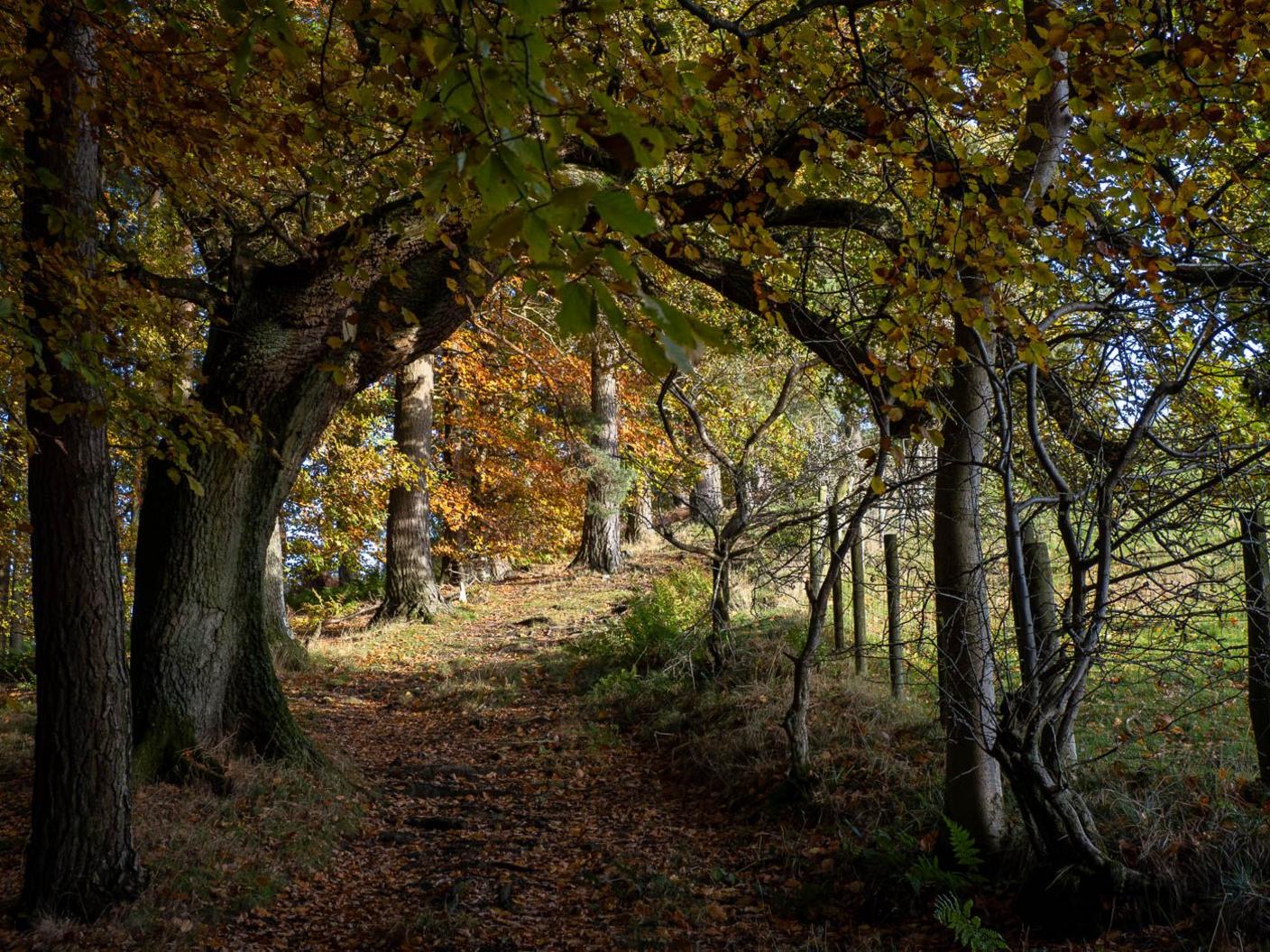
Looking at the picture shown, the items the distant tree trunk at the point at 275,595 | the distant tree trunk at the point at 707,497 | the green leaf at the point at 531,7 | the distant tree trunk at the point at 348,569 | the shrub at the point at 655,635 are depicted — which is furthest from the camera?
the distant tree trunk at the point at 348,569

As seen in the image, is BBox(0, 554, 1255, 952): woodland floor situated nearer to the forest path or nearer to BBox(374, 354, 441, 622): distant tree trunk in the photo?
the forest path

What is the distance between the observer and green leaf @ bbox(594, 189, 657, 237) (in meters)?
1.42

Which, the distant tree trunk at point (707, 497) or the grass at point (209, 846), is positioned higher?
the distant tree trunk at point (707, 497)

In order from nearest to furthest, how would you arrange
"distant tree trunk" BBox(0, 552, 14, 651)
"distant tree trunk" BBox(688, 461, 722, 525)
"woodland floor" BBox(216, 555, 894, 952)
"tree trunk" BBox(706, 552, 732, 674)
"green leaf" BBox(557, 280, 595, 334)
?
"green leaf" BBox(557, 280, 595, 334)
"woodland floor" BBox(216, 555, 894, 952)
"tree trunk" BBox(706, 552, 732, 674)
"distant tree trunk" BBox(688, 461, 722, 525)
"distant tree trunk" BBox(0, 552, 14, 651)

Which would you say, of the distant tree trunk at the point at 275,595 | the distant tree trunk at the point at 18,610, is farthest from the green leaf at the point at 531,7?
the distant tree trunk at the point at 18,610

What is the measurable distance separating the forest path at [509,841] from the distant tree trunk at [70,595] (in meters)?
0.84

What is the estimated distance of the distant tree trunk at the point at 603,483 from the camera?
16.8 meters

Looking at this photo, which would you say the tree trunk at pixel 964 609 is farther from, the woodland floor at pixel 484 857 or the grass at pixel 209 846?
the grass at pixel 209 846

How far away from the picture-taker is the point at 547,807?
22.2ft

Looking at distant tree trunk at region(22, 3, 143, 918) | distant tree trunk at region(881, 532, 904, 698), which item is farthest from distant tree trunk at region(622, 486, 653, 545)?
distant tree trunk at region(22, 3, 143, 918)

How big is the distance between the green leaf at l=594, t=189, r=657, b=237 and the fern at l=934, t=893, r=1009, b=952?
11.8 ft

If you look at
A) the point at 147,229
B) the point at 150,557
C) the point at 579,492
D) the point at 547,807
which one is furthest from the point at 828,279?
the point at 579,492

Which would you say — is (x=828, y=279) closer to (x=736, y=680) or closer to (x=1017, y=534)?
(x=736, y=680)

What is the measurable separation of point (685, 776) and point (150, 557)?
426 cm
